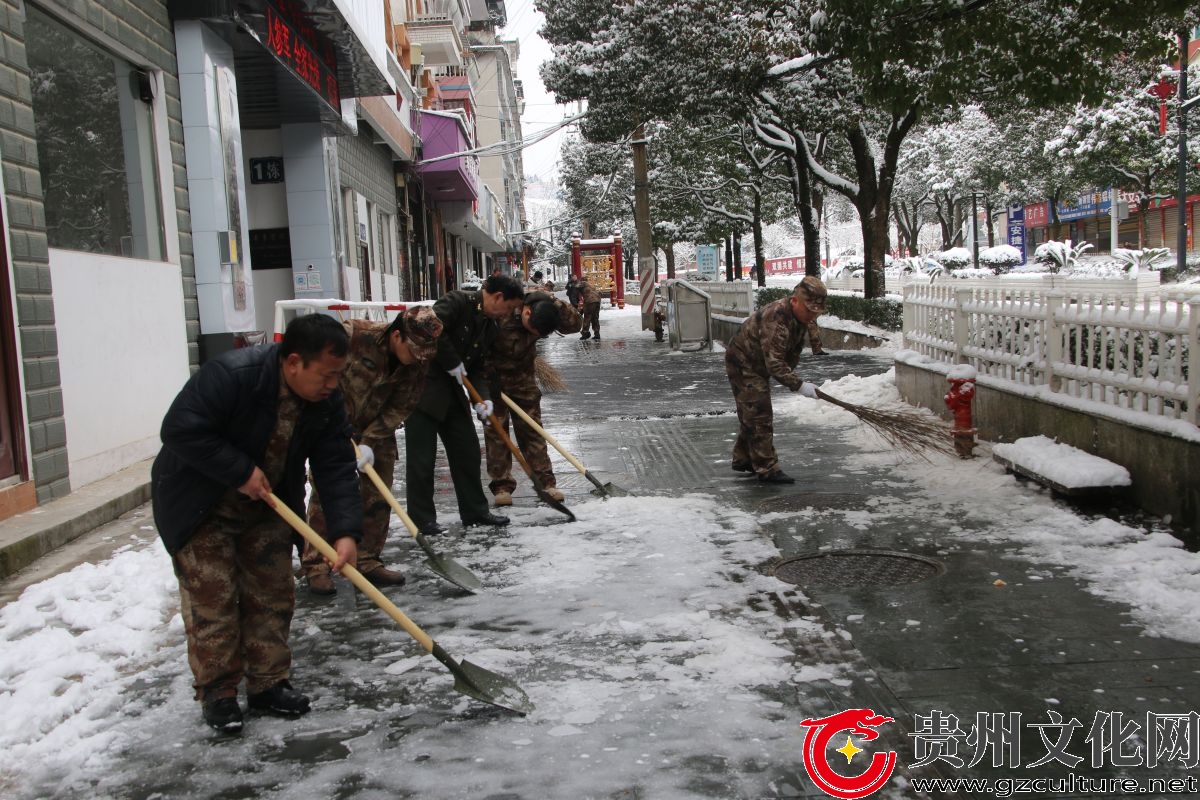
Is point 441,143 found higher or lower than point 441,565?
higher

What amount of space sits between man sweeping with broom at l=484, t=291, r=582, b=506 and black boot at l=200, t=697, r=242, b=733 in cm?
336

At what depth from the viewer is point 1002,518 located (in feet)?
19.9

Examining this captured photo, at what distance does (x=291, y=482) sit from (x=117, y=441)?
4425mm

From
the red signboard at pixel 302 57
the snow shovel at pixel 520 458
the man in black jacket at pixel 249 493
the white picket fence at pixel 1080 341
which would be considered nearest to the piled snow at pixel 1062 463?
the white picket fence at pixel 1080 341

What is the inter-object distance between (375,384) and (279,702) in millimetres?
2046

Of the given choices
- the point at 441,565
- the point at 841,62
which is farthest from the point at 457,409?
the point at 841,62

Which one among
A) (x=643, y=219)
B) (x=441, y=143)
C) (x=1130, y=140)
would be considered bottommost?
(x=643, y=219)

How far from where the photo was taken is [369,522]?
17.7 feet

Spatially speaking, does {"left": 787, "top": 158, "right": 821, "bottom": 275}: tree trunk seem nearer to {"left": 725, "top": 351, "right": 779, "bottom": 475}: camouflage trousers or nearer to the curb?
{"left": 725, "top": 351, "right": 779, "bottom": 475}: camouflage trousers

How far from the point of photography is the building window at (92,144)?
700cm

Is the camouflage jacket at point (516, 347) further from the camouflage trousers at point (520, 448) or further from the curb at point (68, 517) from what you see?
the curb at point (68, 517)

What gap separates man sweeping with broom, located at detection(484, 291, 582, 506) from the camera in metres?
6.84

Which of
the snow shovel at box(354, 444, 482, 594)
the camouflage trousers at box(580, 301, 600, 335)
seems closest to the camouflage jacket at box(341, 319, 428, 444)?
the snow shovel at box(354, 444, 482, 594)

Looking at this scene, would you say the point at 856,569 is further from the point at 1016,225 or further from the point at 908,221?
the point at 1016,225
